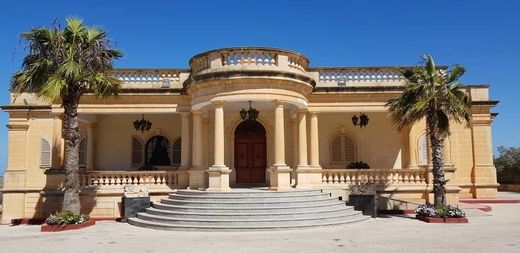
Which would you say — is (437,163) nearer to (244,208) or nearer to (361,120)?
(361,120)

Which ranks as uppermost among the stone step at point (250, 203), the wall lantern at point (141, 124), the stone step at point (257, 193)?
the wall lantern at point (141, 124)

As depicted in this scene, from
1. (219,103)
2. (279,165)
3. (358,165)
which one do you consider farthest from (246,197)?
(358,165)

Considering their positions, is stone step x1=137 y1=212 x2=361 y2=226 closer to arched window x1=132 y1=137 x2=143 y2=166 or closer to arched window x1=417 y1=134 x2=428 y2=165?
arched window x1=132 y1=137 x2=143 y2=166

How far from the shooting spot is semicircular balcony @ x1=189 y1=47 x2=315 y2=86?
14.4 m

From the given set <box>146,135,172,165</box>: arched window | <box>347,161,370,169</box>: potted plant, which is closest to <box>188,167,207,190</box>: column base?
<box>146,135,172,165</box>: arched window

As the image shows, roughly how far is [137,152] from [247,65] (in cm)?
786

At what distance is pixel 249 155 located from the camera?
728 inches

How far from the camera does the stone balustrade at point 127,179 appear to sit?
15969 millimetres

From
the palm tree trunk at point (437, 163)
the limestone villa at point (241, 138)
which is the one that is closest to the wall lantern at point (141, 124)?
the limestone villa at point (241, 138)

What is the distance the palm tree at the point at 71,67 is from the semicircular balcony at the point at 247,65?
3324 mm

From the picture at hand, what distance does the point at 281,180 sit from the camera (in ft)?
47.3

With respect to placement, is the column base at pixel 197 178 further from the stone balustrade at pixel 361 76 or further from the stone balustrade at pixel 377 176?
the stone balustrade at pixel 361 76

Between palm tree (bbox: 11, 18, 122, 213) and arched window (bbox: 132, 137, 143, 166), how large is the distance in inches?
238

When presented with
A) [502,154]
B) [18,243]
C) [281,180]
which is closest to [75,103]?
[18,243]
